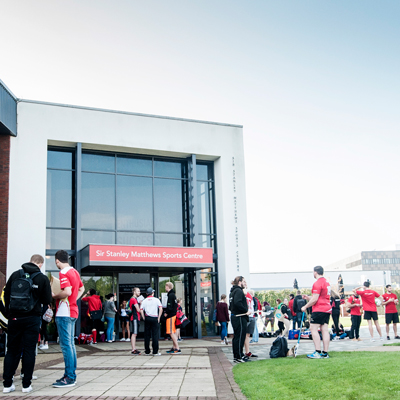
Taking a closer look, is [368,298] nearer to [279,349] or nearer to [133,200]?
[279,349]

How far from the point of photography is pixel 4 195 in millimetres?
15727

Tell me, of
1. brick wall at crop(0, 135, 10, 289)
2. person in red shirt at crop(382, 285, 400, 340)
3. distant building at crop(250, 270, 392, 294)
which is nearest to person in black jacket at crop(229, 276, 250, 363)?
person in red shirt at crop(382, 285, 400, 340)

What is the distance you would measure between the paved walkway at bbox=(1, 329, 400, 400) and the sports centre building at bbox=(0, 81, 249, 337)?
5.57 meters

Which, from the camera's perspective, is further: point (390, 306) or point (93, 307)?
point (93, 307)

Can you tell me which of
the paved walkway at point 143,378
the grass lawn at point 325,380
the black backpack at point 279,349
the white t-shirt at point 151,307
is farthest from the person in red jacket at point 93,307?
the grass lawn at point 325,380

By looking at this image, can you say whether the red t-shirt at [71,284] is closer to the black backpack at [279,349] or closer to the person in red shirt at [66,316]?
the person in red shirt at [66,316]

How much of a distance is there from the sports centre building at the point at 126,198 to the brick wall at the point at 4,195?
0.03 m

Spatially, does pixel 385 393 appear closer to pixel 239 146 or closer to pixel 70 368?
pixel 70 368

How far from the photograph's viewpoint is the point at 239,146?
1953 centimetres

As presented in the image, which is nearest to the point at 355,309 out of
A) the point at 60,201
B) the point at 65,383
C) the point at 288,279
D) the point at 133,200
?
the point at 133,200

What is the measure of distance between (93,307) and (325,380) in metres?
11.2

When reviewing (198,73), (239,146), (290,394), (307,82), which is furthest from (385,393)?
Answer: (239,146)

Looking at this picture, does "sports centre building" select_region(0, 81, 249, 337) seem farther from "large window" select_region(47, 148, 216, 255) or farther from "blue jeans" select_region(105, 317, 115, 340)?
"blue jeans" select_region(105, 317, 115, 340)

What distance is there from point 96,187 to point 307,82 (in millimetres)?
8490
